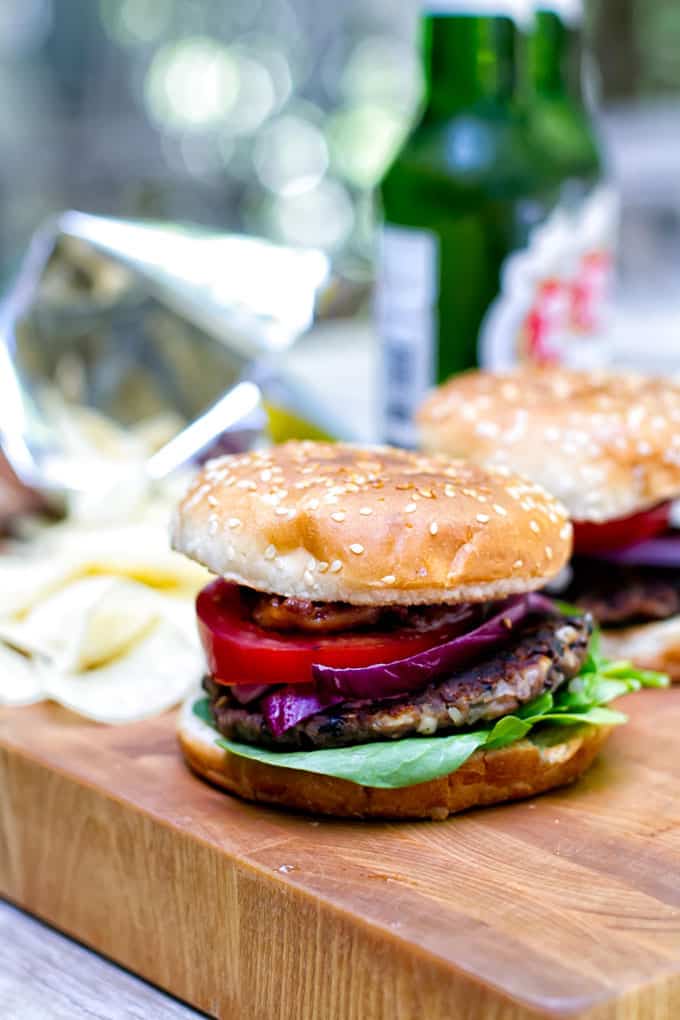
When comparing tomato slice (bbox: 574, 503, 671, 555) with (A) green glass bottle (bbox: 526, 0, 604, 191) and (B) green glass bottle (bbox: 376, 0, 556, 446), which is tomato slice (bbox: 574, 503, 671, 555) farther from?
(A) green glass bottle (bbox: 526, 0, 604, 191)

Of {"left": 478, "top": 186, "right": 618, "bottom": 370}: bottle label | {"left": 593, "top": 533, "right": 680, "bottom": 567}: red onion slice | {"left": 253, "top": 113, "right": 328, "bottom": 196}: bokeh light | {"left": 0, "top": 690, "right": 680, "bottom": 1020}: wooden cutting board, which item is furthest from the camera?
{"left": 253, "top": 113, "right": 328, "bottom": 196}: bokeh light

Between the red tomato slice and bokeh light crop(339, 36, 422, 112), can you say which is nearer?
the red tomato slice

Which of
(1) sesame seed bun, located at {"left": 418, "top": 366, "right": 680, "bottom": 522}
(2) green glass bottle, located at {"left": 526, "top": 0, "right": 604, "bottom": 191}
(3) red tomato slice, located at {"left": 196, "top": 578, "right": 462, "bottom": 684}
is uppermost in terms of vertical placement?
(2) green glass bottle, located at {"left": 526, "top": 0, "right": 604, "bottom": 191}

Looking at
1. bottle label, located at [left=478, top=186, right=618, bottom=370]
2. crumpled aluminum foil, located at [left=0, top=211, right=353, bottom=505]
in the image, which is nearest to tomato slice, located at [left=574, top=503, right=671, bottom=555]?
bottle label, located at [left=478, top=186, right=618, bottom=370]

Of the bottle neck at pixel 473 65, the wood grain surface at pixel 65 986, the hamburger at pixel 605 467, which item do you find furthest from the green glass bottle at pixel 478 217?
the wood grain surface at pixel 65 986

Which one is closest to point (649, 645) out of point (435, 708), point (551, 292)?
point (435, 708)

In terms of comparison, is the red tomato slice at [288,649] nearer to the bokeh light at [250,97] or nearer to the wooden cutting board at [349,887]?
the wooden cutting board at [349,887]
